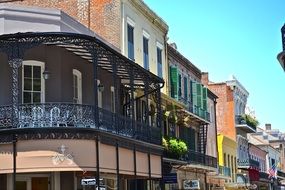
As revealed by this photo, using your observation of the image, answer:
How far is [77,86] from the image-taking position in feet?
73.8

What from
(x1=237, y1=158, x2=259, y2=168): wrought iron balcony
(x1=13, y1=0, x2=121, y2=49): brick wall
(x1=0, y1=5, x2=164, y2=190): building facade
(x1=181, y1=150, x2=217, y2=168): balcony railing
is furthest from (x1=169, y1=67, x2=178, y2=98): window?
(x1=237, y1=158, x2=259, y2=168): wrought iron balcony

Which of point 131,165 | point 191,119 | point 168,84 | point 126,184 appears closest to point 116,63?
point 131,165

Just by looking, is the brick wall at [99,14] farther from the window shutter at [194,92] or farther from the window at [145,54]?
the window shutter at [194,92]

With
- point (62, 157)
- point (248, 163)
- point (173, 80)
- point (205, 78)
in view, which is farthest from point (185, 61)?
point (62, 157)

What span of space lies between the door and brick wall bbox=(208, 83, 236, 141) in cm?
3163

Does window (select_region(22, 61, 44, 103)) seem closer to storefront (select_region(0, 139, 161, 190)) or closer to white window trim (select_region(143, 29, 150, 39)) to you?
storefront (select_region(0, 139, 161, 190))

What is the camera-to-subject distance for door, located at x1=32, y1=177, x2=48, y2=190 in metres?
20.8

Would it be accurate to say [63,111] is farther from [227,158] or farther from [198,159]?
[227,158]

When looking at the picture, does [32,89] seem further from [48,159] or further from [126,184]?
[126,184]

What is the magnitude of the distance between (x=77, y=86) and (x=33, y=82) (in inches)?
82.5

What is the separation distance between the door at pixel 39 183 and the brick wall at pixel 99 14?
25.8 ft

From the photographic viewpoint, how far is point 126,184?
26578 millimetres

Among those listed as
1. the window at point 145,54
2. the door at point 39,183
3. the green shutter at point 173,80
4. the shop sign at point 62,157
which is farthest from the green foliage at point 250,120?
the shop sign at point 62,157

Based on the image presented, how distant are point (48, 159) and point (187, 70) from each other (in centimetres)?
2073
